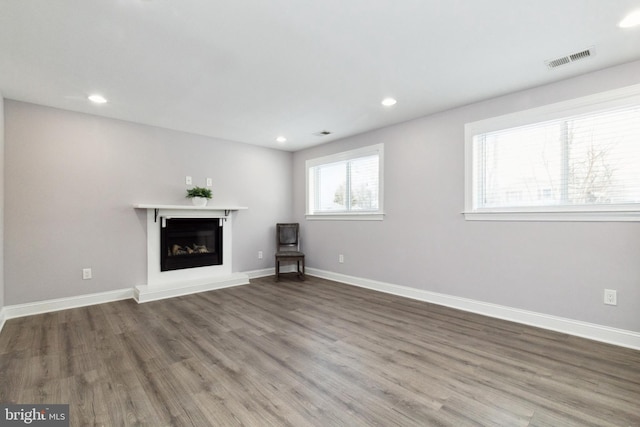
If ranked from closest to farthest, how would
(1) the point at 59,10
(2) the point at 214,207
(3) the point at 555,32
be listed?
(1) the point at 59,10
(3) the point at 555,32
(2) the point at 214,207

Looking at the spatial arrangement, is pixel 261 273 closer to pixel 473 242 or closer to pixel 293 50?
pixel 473 242

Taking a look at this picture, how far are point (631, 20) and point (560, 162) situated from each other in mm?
1216

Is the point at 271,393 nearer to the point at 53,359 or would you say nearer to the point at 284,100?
the point at 53,359

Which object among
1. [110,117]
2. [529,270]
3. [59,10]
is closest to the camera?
[59,10]

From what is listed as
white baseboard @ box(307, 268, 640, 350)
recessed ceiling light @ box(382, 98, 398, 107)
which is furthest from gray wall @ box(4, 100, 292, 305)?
white baseboard @ box(307, 268, 640, 350)

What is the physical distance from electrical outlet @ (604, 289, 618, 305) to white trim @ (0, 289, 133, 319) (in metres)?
5.30

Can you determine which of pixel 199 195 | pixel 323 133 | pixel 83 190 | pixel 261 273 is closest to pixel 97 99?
pixel 83 190

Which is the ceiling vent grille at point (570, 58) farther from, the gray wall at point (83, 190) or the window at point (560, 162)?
the gray wall at point (83, 190)

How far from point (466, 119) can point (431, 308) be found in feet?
7.42

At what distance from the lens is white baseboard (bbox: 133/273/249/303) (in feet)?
12.8

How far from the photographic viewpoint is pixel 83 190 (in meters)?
3.74

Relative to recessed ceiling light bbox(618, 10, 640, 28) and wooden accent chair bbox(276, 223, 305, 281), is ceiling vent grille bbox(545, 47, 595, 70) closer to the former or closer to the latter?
recessed ceiling light bbox(618, 10, 640, 28)

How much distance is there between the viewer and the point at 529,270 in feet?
9.84

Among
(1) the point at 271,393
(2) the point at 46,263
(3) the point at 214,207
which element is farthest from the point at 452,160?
(2) the point at 46,263
